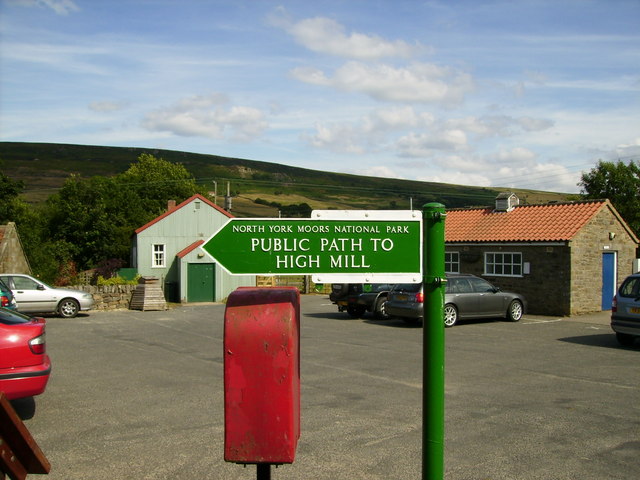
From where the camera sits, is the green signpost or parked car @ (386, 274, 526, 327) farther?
parked car @ (386, 274, 526, 327)

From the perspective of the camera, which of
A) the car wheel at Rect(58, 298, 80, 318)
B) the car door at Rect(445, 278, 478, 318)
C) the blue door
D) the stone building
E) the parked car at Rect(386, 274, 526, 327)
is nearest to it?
the parked car at Rect(386, 274, 526, 327)

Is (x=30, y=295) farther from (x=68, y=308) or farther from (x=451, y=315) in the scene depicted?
(x=451, y=315)

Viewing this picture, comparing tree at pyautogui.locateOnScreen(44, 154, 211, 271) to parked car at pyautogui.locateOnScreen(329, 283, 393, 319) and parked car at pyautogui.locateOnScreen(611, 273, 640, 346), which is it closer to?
parked car at pyautogui.locateOnScreen(329, 283, 393, 319)

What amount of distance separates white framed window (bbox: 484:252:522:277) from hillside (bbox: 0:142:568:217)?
6633cm

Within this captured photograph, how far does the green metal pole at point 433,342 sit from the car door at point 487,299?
17906 millimetres

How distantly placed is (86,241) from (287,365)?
2093 inches

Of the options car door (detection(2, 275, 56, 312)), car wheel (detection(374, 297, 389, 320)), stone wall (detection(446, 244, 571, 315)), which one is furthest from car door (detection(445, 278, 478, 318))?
car door (detection(2, 275, 56, 312))

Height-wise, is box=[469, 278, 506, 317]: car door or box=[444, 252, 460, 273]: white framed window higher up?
box=[444, 252, 460, 273]: white framed window

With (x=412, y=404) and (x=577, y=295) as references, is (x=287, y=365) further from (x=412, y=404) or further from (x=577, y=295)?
(x=577, y=295)

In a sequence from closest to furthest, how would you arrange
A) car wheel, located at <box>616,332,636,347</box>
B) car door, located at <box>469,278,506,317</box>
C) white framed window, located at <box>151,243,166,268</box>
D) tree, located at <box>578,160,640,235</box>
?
car wheel, located at <box>616,332,636,347</box> < car door, located at <box>469,278,506,317</box> < white framed window, located at <box>151,243,166,268</box> < tree, located at <box>578,160,640,235</box>

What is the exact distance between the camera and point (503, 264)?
26109 millimetres

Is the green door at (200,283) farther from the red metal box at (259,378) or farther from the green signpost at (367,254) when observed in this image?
the red metal box at (259,378)

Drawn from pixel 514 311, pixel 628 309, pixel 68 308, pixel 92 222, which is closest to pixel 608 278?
pixel 514 311

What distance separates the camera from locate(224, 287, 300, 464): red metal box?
256 centimetres
